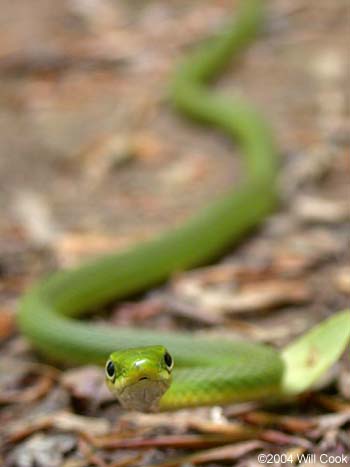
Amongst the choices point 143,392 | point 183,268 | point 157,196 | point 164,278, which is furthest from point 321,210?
point 143,392

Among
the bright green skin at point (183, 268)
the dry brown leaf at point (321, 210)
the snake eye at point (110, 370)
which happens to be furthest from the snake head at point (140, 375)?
the dry brown leaf at point (321, 210)

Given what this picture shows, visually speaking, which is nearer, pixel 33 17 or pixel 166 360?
pixel 166 360

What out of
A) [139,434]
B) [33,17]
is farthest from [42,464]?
[33,17]

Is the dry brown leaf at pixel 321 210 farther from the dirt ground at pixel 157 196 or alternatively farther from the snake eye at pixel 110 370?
the snake eye at pixel 110 370

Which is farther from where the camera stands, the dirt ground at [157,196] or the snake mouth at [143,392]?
the dirt ground at [157,196]

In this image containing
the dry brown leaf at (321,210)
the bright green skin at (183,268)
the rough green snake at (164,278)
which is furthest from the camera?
the dry brown leaf at (321,210)

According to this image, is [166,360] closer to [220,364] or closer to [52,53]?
[220,364]

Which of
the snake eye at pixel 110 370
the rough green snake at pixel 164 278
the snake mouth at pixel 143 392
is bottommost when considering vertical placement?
the snake mouth at pixel 143 392
